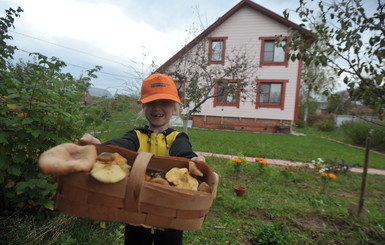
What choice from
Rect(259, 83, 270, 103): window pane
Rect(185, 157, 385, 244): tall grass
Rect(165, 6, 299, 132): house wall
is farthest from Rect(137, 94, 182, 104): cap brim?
Rect(259, 83, 270, 103): window pane

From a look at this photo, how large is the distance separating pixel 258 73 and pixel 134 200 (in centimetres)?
1332

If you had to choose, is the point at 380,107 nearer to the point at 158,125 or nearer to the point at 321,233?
the point at 321,233

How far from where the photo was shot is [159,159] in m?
1.10

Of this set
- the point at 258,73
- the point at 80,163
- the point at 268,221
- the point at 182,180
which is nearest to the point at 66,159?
the point at 80,163

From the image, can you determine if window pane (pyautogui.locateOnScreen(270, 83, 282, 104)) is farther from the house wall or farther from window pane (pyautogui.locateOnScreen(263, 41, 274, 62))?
window pane (pyautogui.locateOnScreen(263, 41, 274, 62))

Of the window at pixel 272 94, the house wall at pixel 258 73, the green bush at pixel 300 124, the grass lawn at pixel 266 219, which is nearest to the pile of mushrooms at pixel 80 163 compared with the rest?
the grass lawn at pixel 266 219

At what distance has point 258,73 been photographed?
12820mm

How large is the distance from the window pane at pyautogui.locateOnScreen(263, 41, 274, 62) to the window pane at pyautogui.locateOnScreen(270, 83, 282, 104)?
168 cm

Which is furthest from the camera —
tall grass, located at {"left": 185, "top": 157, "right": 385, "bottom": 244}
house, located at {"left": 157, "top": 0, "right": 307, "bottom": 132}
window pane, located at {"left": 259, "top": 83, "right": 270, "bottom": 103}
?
window pane, located at {"left": 259, "top": 83, "right": 270, "bottom": 103}

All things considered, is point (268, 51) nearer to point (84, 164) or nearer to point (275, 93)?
point (275, 93)

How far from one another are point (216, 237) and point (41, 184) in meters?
1.90

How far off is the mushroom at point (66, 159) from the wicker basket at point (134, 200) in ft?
0.20

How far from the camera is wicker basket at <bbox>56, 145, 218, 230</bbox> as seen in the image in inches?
30.2

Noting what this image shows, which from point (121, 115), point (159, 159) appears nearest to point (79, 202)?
point (159, 159)
